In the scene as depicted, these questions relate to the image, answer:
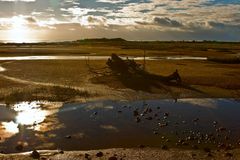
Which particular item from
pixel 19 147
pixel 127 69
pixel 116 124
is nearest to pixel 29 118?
pixel 116 124

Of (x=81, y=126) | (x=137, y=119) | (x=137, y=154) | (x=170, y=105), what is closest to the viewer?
(x=137, y=154)

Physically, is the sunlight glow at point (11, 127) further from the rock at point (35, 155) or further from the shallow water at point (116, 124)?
the rock at point (35, 155)

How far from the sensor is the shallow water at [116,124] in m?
17.0

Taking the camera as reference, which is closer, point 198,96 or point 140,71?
point 198,96

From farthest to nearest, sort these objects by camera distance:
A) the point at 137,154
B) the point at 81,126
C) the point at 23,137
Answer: the point at 81,126
the point at 23,137
the point at 137,154

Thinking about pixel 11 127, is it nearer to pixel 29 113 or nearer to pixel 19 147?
pixel 29 113

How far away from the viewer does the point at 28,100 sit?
27219mm

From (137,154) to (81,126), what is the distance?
5649 mm

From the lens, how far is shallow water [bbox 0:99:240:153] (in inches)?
670

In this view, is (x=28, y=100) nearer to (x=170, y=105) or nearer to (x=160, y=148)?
(x=170, y=105)

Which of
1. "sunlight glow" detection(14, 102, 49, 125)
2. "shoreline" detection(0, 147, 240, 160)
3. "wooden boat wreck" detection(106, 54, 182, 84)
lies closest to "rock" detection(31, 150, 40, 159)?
"shoreline" detection(0, 147, 240, 160)

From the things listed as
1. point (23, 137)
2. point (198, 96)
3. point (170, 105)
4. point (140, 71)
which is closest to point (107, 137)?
point (23, 137)

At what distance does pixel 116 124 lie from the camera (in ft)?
67.3

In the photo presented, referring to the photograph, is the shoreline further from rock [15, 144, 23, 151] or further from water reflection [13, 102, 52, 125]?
water reflection [13, 102, 52, 125]
